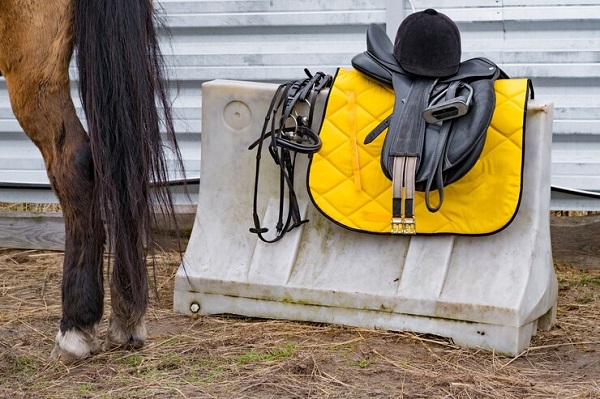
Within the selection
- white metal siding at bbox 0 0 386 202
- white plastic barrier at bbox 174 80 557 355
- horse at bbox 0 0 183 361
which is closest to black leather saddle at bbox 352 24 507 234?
white plastic barrier at bbox 174 80 557 355

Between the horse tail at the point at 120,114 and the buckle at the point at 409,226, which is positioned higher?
the horse tail at the point at 120,114

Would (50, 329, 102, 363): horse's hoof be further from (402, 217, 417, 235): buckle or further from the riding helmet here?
the riding helmet

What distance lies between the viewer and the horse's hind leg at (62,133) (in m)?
2.99

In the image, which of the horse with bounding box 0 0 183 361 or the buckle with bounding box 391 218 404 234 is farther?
the buckle with bounding box 391 218 404 234

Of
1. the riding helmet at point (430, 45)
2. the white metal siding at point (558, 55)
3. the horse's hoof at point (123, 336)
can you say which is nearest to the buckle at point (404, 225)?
the riding helmet at point (430, 45)

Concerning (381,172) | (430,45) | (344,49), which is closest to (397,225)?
(381,172)

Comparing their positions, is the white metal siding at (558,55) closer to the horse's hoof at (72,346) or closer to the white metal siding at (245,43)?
the white metal siding at (245,43)

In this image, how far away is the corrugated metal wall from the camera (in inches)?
177

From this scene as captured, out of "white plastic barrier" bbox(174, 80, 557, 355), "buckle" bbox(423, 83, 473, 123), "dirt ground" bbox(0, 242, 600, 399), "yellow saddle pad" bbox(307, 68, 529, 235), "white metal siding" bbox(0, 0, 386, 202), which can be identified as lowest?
"dirt ground" bbox(0, 242, 600, 399)

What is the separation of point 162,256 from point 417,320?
6.35 ft

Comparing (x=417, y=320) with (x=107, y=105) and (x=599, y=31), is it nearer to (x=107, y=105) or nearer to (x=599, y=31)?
(x=107, y=105)

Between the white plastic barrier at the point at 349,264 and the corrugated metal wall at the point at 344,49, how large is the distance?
2.26 feet

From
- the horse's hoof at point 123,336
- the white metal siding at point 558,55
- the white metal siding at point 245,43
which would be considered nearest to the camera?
the horse's hoof at point 123,336

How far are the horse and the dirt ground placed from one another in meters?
0.23
